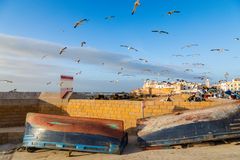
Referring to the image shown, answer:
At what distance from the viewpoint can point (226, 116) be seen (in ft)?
31.1

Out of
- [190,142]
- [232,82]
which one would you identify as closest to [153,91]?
[232,82]

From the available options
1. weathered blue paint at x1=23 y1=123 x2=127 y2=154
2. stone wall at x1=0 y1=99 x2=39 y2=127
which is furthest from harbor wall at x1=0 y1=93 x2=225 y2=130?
weathered blue paint at x1=23 y1=123 x2=127 y2=154

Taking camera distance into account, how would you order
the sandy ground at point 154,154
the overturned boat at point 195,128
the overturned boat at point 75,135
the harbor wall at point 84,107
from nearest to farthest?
the sandy ground at point 154,154
the overturned boat at point 195,128
the overturned boat at point 75,135
the harbor wall at point 84,107

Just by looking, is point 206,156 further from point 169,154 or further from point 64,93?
point 64,93

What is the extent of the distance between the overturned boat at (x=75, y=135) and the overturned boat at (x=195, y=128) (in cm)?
114

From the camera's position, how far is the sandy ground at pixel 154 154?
7.94 m

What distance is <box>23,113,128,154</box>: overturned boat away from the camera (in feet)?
33.1

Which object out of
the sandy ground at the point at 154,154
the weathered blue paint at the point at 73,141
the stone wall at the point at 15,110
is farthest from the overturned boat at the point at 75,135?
the stone wall at the point at 15,110

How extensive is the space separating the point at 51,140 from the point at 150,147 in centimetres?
394

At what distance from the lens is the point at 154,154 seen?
→ 909cm

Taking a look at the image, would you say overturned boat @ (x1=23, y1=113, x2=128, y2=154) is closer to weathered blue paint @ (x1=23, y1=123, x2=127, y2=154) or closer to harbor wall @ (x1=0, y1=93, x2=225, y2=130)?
weathered blue paint @ (x1=23, y1=123, x2=127, y2=154)

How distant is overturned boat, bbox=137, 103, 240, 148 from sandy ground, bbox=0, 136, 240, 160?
1.19 feet

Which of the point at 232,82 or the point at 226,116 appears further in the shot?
the point at 232,82

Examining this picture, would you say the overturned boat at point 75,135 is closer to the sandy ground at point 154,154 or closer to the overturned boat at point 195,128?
the sandy ground at point 154,154
